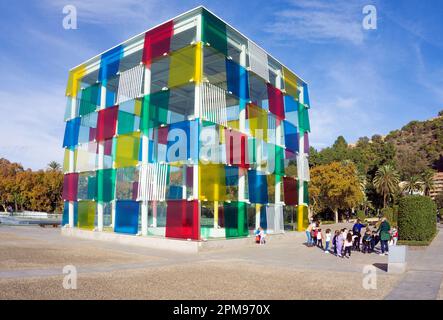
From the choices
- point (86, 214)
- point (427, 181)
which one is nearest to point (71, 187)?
point (86, 214)

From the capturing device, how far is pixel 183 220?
73.6ft

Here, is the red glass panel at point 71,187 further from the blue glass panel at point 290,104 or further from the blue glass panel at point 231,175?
the blue glass panel at point 290,104

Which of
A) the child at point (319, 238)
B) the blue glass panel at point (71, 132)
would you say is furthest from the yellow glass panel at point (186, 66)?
the blue glass panel at point (71, 132)

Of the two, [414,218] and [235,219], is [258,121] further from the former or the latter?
[414,218]

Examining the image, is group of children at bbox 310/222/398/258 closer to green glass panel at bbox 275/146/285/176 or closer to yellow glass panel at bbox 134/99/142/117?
green glass panel at bbox 275/146/285/176

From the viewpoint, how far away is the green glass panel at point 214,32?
931 inches

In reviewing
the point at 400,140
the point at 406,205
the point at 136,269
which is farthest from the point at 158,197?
the point at 400,140

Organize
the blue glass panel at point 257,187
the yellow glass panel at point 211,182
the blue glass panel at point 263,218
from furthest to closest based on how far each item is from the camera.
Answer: the blue glass panel at point 263,218
the blue glass panel at point 257,187
the yellow glass panel at point 211,182

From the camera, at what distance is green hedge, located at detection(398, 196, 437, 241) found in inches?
972

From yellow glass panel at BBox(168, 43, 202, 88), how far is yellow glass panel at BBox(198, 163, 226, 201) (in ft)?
17.6

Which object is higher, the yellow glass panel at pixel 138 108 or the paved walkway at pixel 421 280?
the yellow glass panel at pixel 138 108

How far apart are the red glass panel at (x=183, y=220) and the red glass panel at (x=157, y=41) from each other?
10.3 metres

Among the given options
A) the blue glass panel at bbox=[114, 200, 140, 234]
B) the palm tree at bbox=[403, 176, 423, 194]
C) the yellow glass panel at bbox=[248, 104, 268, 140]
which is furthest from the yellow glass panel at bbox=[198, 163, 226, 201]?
the palm tree at bbox=[403, 176, 423, 194]

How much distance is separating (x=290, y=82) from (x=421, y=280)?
2480cm
